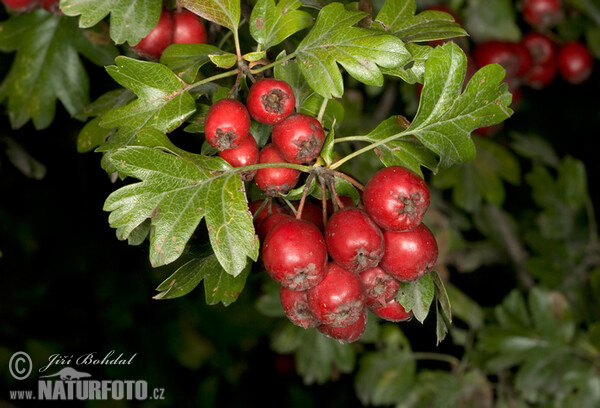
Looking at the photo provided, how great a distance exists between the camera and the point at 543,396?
1973 millimetres

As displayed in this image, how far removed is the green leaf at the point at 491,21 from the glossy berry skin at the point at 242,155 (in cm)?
144

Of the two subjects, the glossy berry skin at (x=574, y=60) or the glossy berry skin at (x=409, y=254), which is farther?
the glossy berry skin at (x=574, y=60)

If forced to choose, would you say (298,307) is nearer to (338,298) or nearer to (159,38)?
(338,298)

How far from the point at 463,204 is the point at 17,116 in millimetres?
1428

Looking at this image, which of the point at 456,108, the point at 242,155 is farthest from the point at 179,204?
the point at 456,108

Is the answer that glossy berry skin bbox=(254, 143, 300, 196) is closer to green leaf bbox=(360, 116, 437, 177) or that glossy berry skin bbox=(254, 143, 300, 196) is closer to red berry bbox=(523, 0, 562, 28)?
green leaf bbox=(360, 116, 437, 177)

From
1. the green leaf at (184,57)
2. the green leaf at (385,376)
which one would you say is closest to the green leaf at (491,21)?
the green leaf at (385,376)

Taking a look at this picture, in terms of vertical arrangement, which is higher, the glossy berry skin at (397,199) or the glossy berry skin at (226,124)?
the glossy berry skin at (226,124)

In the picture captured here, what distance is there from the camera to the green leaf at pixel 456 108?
33.5 inches

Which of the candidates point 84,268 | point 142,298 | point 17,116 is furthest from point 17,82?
point 142,298

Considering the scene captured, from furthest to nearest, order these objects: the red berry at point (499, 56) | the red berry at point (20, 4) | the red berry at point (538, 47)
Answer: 1. the red berry at point (538, 47)
2. the red berry at point (499, 56)
3. the red berry at point (20, 4)

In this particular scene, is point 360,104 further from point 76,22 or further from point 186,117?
point 186,117

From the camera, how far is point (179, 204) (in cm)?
80

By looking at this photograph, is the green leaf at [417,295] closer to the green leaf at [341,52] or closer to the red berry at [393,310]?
the red berry at [393,310]
